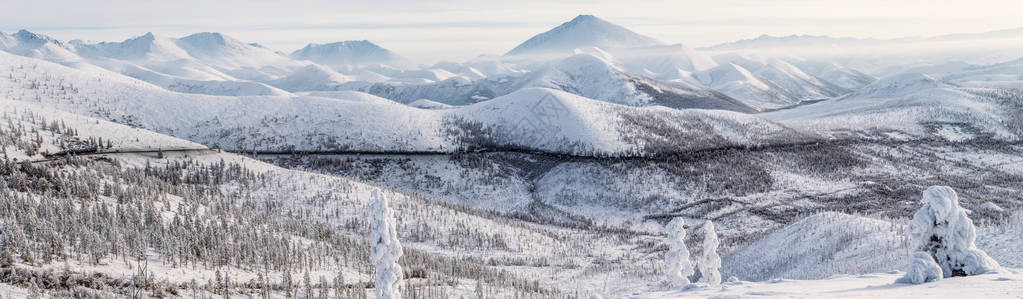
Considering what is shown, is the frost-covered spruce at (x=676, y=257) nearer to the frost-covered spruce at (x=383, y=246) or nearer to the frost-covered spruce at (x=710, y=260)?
the frost-covered spruce at (x=710, y=260)

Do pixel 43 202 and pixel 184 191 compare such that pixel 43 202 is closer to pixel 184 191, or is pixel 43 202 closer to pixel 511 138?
pixel 184 191

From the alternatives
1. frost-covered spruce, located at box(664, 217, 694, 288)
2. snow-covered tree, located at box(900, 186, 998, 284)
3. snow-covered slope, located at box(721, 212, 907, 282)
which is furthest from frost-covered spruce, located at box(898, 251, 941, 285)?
frost-covered spruce, located at box(664, 217, 694, 288)

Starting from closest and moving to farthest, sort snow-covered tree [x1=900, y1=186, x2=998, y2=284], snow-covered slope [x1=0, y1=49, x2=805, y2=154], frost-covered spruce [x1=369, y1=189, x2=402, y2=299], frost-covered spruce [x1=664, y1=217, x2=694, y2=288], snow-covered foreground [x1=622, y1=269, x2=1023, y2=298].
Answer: snow-covered foreground [x1=622, y1=269, x2=1023, y2=298] → frost-covered spruce [x1=369, y1=189, x2=402, y2=299] → snow-covered tree [x1=900, y1=186, x2=998, y2=284] → frost-covered spruce [x1=664, y1=217, x2=694, y2=288] → snow-covered slope [x1=0, y1=49, x2=805, y2=154]

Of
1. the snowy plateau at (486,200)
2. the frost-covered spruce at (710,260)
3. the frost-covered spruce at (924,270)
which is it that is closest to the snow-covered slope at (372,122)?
the snowy plateau at (486,200)

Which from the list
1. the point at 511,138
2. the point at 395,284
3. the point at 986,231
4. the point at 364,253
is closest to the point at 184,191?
the point at 364,253

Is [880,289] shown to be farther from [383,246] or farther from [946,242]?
[383,246]

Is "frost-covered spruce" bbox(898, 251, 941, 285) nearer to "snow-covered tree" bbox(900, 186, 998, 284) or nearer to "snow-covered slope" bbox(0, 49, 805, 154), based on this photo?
"snow-covered tree" bbox(900, 186, 998, 284)

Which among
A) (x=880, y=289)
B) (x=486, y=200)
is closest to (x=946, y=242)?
(x=880, y=289)
